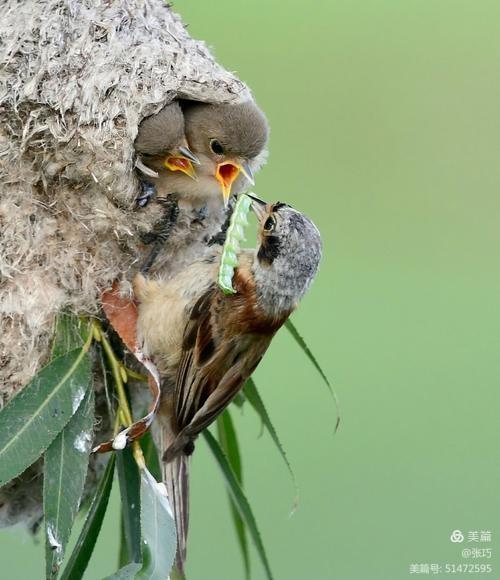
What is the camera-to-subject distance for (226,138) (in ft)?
11.5

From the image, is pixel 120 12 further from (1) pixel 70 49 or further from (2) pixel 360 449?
(2) pixel 360 449

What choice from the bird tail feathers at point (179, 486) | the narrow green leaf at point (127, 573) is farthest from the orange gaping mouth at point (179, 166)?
the narrow green leaf at point (127, 573)

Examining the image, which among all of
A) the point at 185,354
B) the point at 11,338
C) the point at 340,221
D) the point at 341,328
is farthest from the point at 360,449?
the point at 11,338

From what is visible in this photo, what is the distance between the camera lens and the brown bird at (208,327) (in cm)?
319

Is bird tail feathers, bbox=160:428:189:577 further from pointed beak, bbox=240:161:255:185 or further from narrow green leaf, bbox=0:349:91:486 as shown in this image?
pointed beak, bbox=240:161:255:185

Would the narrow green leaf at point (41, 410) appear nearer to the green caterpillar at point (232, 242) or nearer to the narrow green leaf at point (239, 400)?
the green caterpillar at point (232, 242)

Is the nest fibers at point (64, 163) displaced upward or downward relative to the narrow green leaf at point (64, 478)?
upward

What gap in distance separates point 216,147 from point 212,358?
74 cm

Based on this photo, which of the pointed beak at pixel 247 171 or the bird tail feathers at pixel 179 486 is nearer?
the bird tail feathers at pixel 179 486

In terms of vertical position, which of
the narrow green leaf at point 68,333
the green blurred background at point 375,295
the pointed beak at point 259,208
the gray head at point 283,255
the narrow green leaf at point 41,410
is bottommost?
the green blurred background at point 375,295

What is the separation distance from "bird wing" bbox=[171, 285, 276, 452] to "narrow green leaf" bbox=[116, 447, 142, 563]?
16cm

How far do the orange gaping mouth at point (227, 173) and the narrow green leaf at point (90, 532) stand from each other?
92 cm

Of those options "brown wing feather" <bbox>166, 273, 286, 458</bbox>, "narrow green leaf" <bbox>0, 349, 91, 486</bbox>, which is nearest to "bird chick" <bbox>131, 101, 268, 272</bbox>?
"brown wing feather" <bbox>166, 273, 286, 458</bbox>

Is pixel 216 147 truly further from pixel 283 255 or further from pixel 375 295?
pixel 375 295
